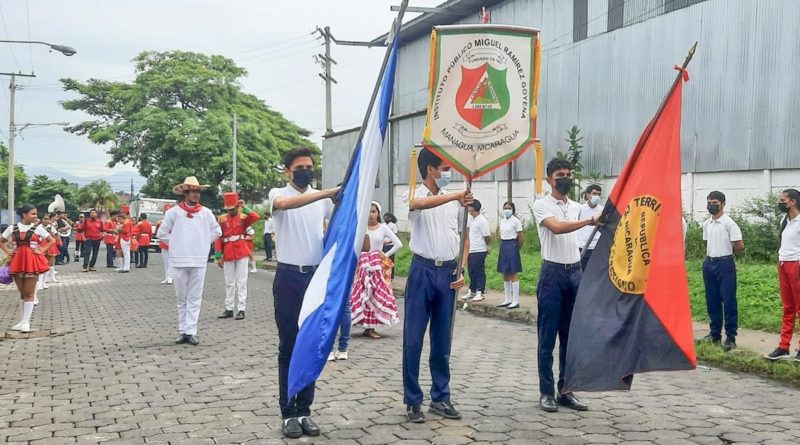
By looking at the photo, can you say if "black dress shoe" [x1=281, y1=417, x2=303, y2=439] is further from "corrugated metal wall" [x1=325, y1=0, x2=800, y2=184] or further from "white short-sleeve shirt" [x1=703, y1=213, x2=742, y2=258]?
"corrugated metal wall" [x1=325, y1=0, x2=800, y2=184]

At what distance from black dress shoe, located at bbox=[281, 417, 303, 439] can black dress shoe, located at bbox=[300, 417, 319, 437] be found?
0.03 meters

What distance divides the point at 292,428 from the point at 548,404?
207 centimetres

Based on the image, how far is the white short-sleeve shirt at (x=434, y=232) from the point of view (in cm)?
567

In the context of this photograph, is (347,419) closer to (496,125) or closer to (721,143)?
(496,125)

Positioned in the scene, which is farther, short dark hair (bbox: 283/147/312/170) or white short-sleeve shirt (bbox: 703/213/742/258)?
white short-sleeve shirt (bbox: 703/213/742/258)

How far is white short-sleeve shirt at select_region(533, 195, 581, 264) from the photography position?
19.6 feet

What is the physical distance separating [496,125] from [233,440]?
9.91 feet

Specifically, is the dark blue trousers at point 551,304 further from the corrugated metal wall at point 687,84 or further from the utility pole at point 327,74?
the utility pole at point 327,74

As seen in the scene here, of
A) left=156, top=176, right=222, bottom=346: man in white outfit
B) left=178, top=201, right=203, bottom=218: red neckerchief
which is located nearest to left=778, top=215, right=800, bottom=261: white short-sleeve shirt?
left=156, top=176, right=222, bottom=346: man in white outfit

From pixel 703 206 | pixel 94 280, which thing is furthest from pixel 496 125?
pixel 94 280

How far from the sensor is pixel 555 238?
6.02 m

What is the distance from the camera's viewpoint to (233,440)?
509cm

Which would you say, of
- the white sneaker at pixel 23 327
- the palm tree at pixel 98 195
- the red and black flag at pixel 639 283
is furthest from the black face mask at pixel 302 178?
the palm tree at pixel 98 195

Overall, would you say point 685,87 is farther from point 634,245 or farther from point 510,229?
point 634,245
